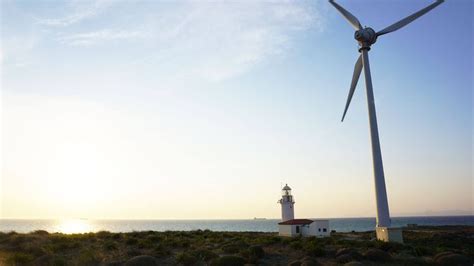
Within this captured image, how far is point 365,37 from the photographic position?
40562 millimetres

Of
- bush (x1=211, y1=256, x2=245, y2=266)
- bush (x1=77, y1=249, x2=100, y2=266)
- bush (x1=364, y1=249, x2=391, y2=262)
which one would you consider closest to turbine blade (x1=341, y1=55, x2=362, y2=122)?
bush (x1=364, y1=249, x2=391, y2=262)

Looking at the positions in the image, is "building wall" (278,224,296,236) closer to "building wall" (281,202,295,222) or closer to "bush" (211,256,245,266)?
"building wall" (281,202,295,222)

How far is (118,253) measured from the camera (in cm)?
2748

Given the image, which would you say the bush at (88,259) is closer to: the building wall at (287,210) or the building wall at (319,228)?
the building wall at (319,228)

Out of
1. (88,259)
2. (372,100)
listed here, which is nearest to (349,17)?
(372,100)

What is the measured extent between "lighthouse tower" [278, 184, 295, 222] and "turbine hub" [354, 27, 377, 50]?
27519mm

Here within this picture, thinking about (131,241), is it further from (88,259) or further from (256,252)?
(256,252)

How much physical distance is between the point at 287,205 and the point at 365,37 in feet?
97.6

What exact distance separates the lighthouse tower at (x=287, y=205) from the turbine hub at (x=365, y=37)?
2752 cm

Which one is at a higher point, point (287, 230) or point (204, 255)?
point (287, 230)

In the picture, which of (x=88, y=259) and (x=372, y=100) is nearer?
(x=88, y=259)

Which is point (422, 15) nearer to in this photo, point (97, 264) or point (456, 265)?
point (456, 265)

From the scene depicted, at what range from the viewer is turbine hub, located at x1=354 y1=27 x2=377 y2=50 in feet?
133

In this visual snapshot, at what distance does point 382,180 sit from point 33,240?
31356 mm
